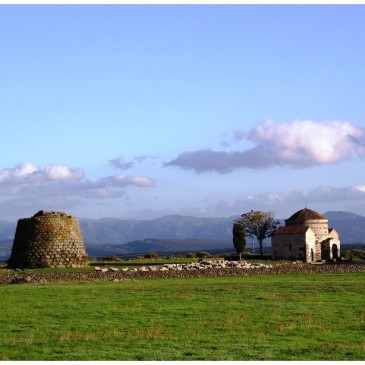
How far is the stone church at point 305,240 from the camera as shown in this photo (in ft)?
251

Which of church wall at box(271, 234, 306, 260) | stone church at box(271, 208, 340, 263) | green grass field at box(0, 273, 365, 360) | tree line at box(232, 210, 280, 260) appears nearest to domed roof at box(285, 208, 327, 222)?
stone church at box(271, 208, 340, 263)

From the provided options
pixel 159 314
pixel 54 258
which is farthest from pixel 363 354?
pixel 54 258

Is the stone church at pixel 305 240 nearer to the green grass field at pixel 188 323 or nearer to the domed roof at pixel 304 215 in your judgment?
the domed roof at pixel 304 215

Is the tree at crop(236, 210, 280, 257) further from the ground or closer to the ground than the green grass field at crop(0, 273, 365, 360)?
further from the ground

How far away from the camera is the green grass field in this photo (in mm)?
16141

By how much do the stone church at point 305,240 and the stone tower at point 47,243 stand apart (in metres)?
27.4

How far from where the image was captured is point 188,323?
20.4m

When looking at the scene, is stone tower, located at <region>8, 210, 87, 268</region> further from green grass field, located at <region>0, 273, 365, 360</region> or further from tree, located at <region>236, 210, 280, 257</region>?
tree, located at <region>236, 210, 280, 257</region>

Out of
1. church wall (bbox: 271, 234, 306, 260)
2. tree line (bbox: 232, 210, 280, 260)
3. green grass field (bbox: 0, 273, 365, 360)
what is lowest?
green grass field (bbox: 0, 273, 365, 360)

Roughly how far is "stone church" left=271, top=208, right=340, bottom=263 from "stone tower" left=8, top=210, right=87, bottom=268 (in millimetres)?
27431

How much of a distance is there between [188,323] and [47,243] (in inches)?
1607

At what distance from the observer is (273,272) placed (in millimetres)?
43531

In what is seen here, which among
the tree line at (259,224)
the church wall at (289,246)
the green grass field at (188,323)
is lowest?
the green grass field at (188,323)

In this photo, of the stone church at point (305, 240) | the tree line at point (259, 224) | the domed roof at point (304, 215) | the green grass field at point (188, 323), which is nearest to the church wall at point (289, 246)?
the stone church at point (305, 240)
